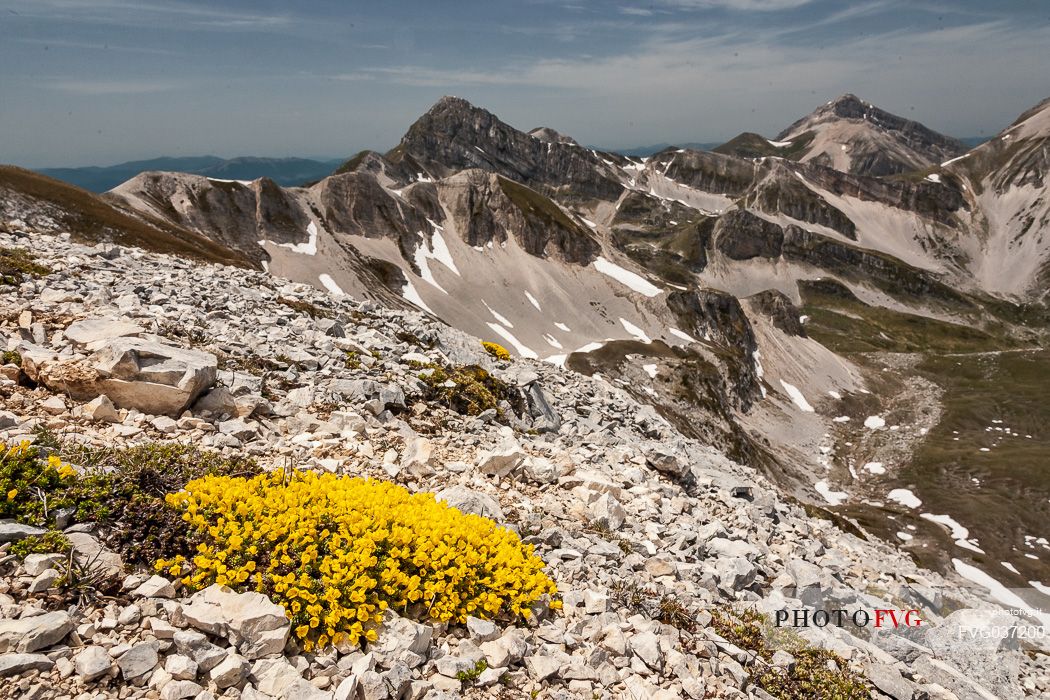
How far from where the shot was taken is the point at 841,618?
10.5 metres

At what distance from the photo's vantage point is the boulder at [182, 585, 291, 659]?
564cm

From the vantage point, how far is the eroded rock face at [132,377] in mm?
10031

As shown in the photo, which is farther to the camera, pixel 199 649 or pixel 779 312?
pixel 779 312

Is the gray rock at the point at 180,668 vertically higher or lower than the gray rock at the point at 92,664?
lower

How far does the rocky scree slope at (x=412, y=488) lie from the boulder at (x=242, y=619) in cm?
2

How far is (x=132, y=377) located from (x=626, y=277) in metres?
144

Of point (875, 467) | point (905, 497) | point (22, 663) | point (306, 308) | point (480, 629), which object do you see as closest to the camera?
point (22, 663)

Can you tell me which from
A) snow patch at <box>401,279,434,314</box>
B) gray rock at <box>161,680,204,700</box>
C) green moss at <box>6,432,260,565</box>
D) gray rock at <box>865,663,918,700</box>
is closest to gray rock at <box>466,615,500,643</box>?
gray rock at <box>161,680,204,700</box>

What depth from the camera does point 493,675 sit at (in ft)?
20.4

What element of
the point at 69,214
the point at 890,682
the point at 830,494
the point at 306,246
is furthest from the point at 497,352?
the point at 306,246

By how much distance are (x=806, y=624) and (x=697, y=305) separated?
424 ft

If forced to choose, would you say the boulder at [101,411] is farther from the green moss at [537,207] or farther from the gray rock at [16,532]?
the green moss at [537,207]

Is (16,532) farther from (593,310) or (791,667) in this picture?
(593,310)

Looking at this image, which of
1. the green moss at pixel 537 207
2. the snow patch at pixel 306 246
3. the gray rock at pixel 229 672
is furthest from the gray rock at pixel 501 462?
the green moss at pixel 537 207
